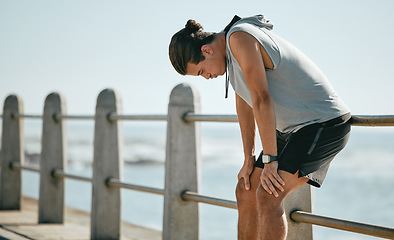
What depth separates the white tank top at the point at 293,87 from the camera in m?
2.45

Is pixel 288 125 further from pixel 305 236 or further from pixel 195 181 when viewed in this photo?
pixel 195 181

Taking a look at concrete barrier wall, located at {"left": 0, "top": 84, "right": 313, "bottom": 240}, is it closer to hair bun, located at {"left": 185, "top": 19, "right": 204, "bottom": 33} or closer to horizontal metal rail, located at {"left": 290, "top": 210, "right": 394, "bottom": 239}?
horizontal metal rail, located at {"left": 290, "top": 210, "right": 394, "bottom": 239}

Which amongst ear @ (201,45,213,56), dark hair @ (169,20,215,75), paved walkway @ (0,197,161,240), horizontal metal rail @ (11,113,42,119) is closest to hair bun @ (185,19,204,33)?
dark hair @ (169,20,215,75)

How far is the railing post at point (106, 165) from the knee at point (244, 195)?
227cm

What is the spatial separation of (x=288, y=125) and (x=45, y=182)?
3.74 meters

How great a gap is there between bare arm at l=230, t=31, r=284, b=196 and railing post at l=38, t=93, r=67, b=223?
12.0 ft

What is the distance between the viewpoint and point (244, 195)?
2.72 meters

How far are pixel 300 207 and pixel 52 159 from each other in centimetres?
331

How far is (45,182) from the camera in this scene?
5.69 metres

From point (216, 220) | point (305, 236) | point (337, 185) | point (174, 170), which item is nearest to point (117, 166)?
point (174, 170)

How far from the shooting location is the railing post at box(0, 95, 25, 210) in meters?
6.52

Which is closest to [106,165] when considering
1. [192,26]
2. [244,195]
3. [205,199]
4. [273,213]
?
[205,199]

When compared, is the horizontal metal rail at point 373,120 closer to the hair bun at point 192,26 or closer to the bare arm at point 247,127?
the bare arm at point 247,127

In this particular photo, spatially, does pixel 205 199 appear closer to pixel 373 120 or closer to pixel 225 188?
pixel 373 120
